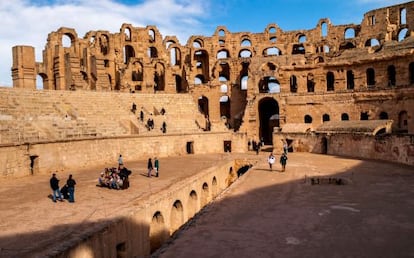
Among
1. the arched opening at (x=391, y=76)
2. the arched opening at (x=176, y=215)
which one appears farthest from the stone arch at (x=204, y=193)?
the arched opening at (x=391, y=76)

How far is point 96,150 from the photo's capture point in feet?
77.9

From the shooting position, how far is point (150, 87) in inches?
1555

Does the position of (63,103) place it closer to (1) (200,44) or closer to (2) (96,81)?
(2) (96,81)

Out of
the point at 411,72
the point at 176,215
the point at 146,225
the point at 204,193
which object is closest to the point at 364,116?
the point at 411,72

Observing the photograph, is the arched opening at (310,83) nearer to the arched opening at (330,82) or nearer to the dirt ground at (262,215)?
the arched opening at (330,82)

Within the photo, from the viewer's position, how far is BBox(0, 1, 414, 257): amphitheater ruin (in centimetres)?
1995

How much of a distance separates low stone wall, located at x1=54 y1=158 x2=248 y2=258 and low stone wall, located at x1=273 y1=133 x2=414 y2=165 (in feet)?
35.2

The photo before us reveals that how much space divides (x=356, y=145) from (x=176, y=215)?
49.0ft

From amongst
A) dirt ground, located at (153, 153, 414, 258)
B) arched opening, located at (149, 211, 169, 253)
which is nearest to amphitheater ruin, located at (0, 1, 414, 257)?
arched opening, located at (149, 211, 169, 253)

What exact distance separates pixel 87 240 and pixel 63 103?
18452mm

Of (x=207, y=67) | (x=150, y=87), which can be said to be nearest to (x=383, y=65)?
(x=207, y=67)

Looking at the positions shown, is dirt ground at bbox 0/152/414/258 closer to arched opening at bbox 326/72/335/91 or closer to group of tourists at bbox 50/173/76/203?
group of tourists at bbox 50/173/76/203

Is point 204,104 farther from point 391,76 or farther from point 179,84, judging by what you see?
point 391,76

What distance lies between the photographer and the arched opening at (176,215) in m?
15.9
